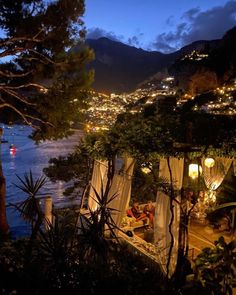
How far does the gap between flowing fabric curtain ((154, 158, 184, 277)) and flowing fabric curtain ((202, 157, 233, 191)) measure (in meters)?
1.17

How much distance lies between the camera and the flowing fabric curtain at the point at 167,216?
21.3ft

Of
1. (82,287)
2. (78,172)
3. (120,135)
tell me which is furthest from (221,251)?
(78,172)

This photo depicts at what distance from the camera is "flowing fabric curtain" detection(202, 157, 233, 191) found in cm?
739

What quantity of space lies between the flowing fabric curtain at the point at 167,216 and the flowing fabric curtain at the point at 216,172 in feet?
3.85

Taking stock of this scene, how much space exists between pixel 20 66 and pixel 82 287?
795 cm

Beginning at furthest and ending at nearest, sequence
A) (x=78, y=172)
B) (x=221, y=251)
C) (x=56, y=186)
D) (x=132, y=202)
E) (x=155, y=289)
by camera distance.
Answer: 1. (x=56, y=186)
2. (x=132, y=202)
3. (x=78, y=172)
4. (x=221, y=251)
5. (x=155, y=289)

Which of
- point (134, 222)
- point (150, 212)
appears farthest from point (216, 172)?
point (134, 222)

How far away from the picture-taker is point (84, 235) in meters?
5.50

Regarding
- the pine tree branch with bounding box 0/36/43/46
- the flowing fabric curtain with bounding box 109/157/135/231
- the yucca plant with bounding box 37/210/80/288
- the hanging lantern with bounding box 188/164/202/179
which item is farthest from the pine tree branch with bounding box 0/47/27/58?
the yucca plant with bounding box 37/210/80/288

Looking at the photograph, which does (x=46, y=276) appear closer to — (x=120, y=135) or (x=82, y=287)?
(x=82, y=287)

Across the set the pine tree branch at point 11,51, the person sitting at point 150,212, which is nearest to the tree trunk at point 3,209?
the pine tree branch at point 11,51

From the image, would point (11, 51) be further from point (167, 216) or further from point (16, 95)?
point (167, 216)

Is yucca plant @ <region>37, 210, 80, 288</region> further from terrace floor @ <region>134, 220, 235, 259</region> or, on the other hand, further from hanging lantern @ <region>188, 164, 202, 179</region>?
terrace floor @ <region>134, 220, 235, 259</region>

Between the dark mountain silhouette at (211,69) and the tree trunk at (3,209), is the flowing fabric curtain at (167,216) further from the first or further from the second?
the dark mountain silhouette at (211,69)
